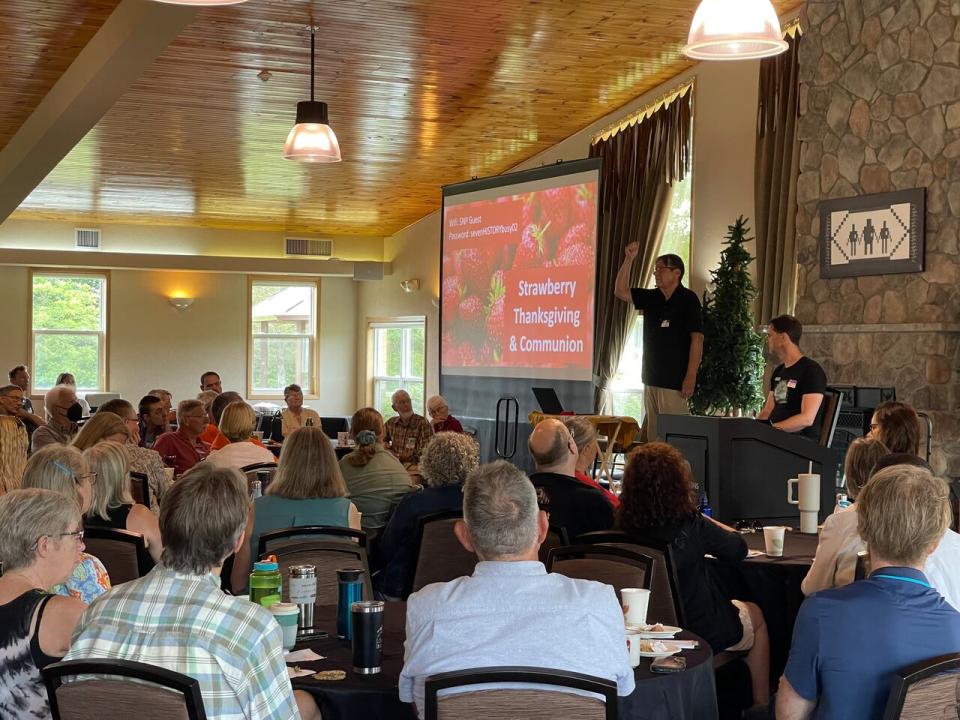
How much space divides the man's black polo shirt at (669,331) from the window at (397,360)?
6.31 meters

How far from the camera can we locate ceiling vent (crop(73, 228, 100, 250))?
14977 millimetres

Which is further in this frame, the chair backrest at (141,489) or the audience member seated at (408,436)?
the audience member seated at (408,436)

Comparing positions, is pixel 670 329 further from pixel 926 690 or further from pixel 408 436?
pixel 926 690

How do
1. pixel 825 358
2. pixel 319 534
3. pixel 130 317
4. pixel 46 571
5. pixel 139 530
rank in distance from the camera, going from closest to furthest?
pixel 46 571 < pixel 319 534 < pixel 139 530 < pixel 825 358 < pixel 130 317

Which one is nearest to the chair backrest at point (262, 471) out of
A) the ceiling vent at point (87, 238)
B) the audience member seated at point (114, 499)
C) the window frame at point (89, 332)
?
the audience member seated at point (114, 499)

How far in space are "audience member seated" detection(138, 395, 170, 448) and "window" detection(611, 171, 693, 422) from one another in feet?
Answer: 13.9

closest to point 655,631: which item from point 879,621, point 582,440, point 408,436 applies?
point 879,621

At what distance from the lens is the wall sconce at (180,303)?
15.8 meters

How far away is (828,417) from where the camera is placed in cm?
634

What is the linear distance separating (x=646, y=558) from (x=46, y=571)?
1.66m

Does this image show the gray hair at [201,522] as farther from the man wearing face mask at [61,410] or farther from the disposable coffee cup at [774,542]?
the man wearing face mask at [61,410]

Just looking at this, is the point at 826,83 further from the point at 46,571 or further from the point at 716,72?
the point at 46,571

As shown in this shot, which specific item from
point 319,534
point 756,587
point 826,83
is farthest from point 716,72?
point 319,534

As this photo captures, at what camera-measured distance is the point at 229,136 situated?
36.5 ft
